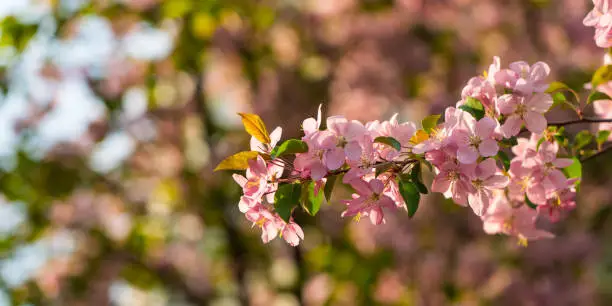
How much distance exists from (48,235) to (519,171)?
338cm

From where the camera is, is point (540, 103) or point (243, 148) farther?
point (243, 148)

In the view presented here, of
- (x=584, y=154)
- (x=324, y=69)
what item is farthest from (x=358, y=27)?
(x=584, y=154)

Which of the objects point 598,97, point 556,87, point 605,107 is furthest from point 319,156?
point 605,107

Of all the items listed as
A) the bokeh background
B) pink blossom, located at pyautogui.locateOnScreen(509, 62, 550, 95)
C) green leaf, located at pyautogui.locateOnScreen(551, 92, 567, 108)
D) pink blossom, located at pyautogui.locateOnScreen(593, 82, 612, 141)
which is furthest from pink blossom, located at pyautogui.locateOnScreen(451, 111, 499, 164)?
the bokeh background

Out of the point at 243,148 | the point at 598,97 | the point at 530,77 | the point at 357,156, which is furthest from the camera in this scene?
the point at 243,148

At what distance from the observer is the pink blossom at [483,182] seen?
1.06 meters

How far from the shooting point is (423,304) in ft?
12.6

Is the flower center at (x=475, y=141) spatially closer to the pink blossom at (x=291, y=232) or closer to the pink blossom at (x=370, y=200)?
the pink blossom at (x=370, y=200)

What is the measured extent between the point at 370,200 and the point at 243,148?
2.67 metres

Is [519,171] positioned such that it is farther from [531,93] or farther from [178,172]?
[178,172]

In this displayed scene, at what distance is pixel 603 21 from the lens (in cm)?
116

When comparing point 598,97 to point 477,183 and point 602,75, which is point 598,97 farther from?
point 477,183

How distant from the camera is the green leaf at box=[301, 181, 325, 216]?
108 cm

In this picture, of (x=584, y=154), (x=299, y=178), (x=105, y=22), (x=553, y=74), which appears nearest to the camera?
(x=299, y=178)
